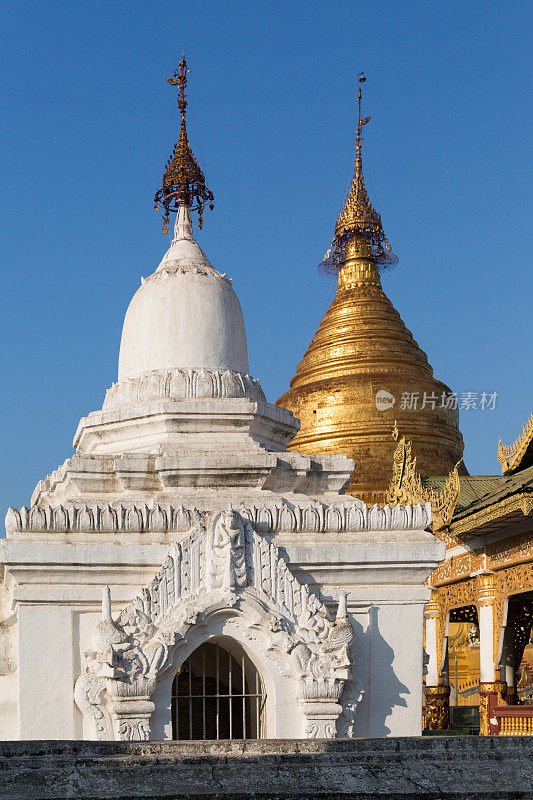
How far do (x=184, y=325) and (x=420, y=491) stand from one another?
10.3 meters

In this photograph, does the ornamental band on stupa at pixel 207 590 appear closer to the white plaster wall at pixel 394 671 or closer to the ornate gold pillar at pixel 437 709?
the white plaster wall at pixel 394 671

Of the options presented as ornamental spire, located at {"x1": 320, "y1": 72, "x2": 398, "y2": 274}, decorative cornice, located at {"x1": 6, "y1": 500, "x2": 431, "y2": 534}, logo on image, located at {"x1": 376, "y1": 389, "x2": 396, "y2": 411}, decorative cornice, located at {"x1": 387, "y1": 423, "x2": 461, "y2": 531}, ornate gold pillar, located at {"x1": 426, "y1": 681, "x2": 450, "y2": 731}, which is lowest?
ornate gold pillar, located at {"x1": 426, "y1": 681, "x2": 450, "y2": 731}

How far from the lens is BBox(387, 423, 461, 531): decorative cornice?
1866cm

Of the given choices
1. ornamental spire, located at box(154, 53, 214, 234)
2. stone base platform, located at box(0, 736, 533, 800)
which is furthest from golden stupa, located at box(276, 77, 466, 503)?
stone base platform, located at box(0, 736, 533, 800)

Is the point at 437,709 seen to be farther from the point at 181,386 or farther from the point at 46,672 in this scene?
the point at 46,672

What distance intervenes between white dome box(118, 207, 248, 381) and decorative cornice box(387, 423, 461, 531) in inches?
A: 286

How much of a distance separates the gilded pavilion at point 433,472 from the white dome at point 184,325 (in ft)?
17.3

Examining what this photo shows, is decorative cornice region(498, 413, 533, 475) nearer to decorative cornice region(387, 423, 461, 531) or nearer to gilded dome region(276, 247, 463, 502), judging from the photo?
decorative cornice region(387, 423, 461, 531)

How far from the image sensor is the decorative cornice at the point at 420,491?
18.7 metres

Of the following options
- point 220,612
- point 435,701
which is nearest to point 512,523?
point 435,701

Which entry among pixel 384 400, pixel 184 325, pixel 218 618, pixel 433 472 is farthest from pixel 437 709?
pixel 218 618

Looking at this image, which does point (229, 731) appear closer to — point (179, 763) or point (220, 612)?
point (220, 612)

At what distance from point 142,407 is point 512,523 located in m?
7.75

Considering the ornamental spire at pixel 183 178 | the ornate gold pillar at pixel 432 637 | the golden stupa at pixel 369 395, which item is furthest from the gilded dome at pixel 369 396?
the ornamental spire at pixel 183 178
